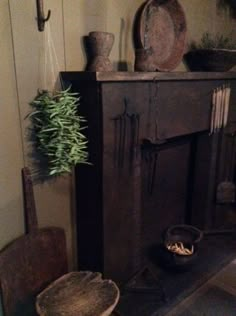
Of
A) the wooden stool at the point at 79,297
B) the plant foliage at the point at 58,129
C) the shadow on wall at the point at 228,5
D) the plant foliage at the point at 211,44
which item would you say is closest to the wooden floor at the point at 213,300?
the wooden stool at the point at 79,297

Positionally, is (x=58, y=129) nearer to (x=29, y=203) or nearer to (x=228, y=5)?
(x=29, y=203)

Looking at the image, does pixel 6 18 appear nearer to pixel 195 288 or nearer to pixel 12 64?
pixel 12 64

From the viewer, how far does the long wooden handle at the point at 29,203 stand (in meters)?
1.23

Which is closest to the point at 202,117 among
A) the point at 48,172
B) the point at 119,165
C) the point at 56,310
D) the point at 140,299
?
the point at 119,165

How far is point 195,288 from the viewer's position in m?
1.64

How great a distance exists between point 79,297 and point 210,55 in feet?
4.73

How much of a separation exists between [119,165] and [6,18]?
0.75 m

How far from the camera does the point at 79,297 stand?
1187mm

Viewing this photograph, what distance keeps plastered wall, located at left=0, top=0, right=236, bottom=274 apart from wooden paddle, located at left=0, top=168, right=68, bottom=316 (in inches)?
1.8

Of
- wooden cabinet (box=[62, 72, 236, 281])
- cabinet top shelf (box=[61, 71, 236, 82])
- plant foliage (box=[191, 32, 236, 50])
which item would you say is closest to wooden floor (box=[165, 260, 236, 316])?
wooden cabinet (box=[62, 72, 236, 281])

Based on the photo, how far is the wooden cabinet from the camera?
1.26m

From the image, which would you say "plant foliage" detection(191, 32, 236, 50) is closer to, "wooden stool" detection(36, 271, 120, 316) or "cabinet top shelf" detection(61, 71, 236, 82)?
"cabinet top shelf" detection(61, 71, 236, 82)

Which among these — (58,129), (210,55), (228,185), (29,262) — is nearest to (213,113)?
(210,55)

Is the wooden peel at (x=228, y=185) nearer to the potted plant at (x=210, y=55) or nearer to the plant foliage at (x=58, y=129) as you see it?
the potted plant at (x=210, y=55)
